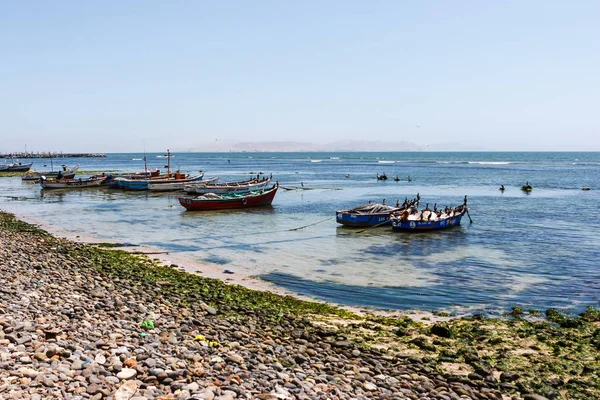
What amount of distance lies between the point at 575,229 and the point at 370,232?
13.4 meters

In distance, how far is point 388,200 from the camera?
172 ft

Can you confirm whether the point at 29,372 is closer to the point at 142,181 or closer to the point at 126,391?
the point at 126,391

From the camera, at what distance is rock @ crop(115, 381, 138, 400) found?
22.9 ft

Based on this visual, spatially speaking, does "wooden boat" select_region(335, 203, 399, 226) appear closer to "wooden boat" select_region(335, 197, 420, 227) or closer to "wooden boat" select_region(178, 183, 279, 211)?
"wooden boat" select_region(335, 197, 420, 227)

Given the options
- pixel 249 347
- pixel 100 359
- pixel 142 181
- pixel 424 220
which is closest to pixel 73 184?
pixel 142 181

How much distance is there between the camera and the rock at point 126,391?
6.99 metres

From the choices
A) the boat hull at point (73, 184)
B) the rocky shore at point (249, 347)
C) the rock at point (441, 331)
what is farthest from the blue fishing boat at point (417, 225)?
the boat hull at point (73, 184)

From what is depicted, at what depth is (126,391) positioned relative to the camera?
7.16 meters

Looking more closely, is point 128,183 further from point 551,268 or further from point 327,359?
point 327,359

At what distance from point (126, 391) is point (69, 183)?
65.4 metres

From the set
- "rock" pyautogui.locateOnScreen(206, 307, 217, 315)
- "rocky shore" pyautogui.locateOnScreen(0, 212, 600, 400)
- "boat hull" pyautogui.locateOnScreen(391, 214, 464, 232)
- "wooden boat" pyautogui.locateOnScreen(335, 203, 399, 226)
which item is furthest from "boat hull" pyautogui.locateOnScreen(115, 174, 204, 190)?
"rock" pyautogui.locateOnScreen(206, 307, 217, 315)

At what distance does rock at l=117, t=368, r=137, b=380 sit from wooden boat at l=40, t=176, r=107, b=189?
63.9 m

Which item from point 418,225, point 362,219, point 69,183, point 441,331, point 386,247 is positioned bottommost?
point 386,247

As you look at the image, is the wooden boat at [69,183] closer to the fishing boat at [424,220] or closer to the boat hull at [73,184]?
the boat hull at [73,184]
